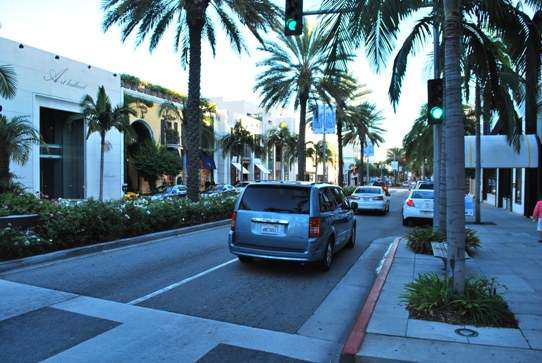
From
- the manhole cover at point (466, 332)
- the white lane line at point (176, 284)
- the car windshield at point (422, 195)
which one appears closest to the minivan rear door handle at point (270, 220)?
the white lane line at point (176, 284)

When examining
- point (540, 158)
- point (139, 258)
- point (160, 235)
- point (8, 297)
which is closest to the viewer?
point (8, 297)

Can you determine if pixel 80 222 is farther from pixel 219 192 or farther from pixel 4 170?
pixel 219 192

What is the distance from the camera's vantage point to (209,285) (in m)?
7.77

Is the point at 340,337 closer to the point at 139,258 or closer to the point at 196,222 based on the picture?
the point at 139,258

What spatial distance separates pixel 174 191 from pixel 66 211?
1932 cm

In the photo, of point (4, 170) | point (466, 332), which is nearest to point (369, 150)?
point (4, 170)

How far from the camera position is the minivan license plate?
8.49 metres

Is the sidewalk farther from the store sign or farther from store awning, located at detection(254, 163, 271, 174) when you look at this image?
store awning, located at detection(254, 163, 271, 174)

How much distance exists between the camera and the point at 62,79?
32344 mm

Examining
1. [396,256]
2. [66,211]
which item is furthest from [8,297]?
[396,256]

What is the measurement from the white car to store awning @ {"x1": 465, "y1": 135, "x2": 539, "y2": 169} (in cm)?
475

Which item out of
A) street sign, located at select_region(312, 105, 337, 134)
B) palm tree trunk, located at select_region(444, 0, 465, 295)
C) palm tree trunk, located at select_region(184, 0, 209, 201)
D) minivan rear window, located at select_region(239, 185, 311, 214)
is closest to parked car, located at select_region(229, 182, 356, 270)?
minivan rear window, located at select_region(239, 185, 311, 214)

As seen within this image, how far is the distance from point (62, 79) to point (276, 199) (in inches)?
1121

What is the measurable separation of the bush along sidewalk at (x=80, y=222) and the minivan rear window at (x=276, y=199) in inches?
157
